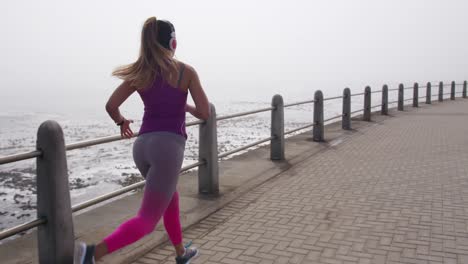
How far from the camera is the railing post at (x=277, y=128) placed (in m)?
8.00

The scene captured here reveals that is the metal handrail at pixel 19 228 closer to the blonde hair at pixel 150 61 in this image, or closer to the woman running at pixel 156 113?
the woman running at pixel 156 113

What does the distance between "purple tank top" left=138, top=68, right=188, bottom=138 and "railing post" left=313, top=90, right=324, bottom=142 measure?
7.52 metres

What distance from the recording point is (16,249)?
405cm

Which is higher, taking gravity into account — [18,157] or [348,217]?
[18,157]

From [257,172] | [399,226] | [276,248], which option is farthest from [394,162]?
[276,248]

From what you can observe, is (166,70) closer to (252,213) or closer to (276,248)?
(276,248)

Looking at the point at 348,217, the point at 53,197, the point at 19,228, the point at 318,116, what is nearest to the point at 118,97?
the point at 53,197

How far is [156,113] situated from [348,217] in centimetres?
283

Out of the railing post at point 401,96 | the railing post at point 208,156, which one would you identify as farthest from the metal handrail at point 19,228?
the railing post at point 401,96

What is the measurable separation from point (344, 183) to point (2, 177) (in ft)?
29.9

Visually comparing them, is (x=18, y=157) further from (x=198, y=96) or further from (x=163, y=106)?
(x=198, y=96)

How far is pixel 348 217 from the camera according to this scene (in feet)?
16.7

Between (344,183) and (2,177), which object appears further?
(2,177)

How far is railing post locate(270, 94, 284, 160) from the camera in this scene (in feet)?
26.2
